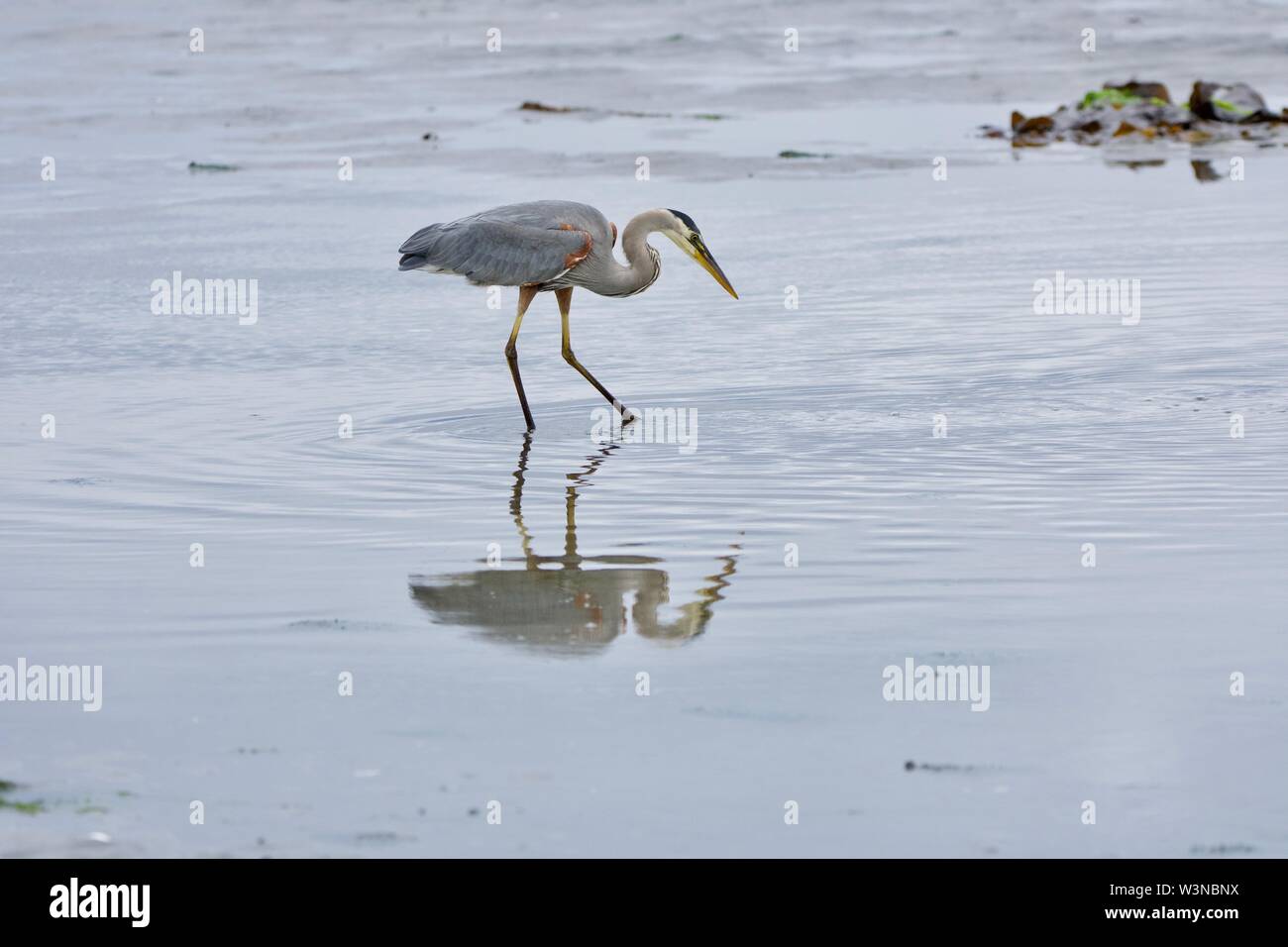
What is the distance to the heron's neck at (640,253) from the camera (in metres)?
11.0

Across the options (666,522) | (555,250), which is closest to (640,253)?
(555,250)

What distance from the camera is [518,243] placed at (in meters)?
11.0

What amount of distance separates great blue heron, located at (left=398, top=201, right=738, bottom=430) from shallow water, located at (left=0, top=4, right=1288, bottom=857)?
0.64 metres

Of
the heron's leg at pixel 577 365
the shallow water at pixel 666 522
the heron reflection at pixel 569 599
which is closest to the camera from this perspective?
the shallow water at pixel 666 522

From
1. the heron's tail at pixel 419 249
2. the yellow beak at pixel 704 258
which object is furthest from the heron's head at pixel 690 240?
the heron's tail at pixel 419 249

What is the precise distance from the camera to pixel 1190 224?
16109 mm

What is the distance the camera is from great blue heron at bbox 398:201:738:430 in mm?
10898

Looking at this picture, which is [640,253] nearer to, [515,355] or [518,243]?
[518,243]

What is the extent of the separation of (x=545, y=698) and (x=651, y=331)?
7.45 meters

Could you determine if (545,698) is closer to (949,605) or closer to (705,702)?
(705,702)

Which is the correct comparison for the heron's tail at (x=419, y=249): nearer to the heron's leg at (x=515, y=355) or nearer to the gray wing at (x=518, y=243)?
the gray wing at (x=518, y=243)

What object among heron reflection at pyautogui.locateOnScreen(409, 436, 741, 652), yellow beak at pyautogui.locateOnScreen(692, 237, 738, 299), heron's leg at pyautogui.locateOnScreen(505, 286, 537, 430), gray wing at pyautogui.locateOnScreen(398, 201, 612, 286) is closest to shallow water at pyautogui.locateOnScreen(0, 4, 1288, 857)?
heron reflection at pyautogui.locateOnScreen(409, 436, 741, 652)
